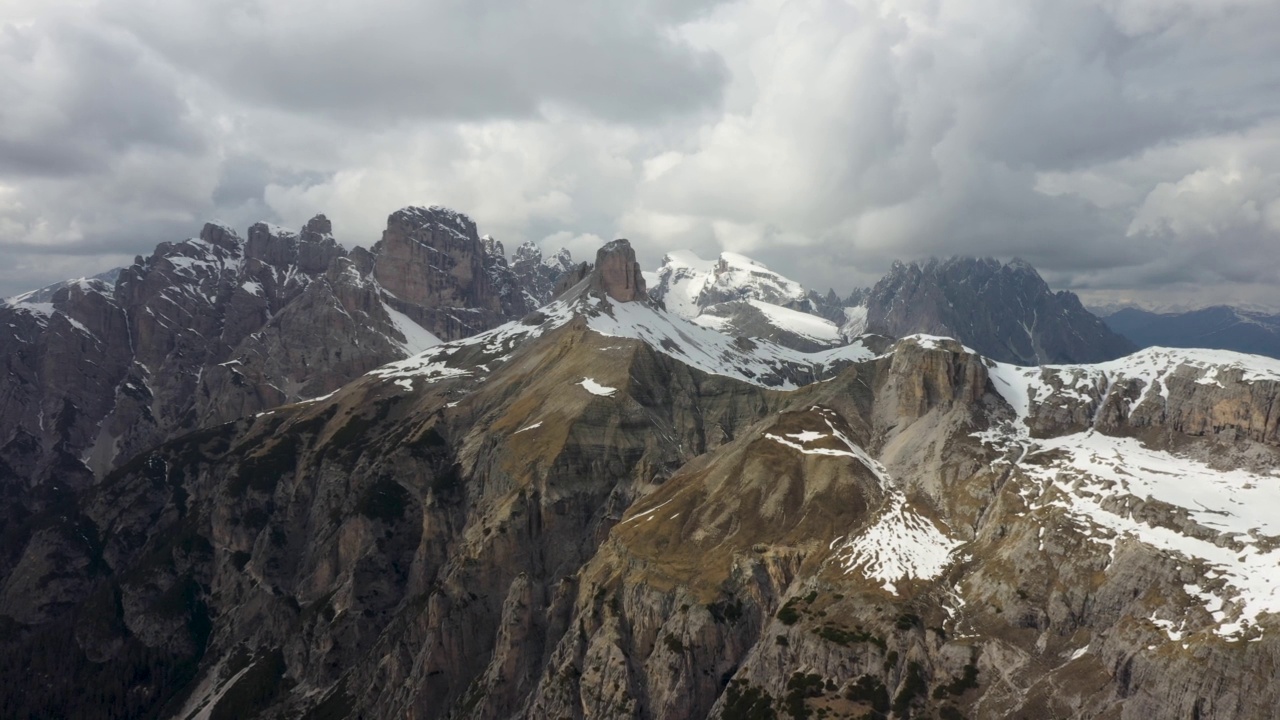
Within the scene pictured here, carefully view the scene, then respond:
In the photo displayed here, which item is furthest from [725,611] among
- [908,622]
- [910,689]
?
[910,689]

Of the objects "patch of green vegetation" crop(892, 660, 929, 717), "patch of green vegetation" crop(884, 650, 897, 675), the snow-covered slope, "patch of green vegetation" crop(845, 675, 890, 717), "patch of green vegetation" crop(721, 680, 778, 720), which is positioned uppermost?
the snow-covered slope

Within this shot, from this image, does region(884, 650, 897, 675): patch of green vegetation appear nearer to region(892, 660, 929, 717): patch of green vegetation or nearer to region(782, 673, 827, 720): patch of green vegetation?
region(892, 660, 929, 717): patch of green vegetation

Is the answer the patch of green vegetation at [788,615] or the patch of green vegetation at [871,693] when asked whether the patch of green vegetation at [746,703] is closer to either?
the patch of green vegetation at [788,615]

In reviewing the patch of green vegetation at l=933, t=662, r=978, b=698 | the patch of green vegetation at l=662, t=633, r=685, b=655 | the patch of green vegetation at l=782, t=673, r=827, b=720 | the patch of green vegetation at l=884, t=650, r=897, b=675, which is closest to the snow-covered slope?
the patch of green vegetation at l=933, t=662, r=978, b=698

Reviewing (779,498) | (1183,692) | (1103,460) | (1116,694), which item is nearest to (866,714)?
(1116,694)

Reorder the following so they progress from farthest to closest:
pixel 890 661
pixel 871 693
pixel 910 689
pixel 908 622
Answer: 1. pixel 908 622
2. pixel 890 661
3. pixel 871 693
4. pixel 910 689

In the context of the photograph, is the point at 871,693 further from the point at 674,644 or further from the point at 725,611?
the point at 674,644

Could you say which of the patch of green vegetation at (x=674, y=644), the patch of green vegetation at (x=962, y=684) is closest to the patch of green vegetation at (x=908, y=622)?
the patch of green vegetation at (x=962, y=684)

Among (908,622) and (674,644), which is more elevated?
(908,622)
